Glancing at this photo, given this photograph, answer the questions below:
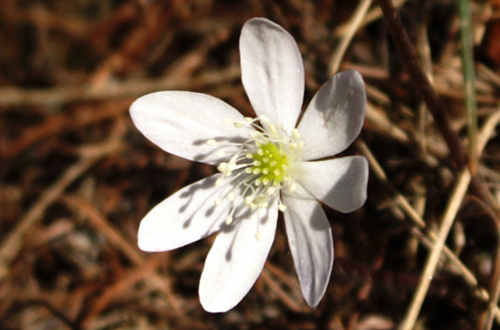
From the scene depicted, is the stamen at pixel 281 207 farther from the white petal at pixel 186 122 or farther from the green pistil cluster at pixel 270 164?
the white petal at pixel 186 122

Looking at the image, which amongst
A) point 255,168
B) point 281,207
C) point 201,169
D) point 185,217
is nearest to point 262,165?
point 255,168

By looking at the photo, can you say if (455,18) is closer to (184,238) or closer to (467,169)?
(467,169)

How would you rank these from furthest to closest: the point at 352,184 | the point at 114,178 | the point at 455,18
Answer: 1. the point at 114,178
2. the point at 455,18
3. the point at 352,184

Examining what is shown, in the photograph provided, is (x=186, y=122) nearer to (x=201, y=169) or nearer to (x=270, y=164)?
(x=270, y=164)

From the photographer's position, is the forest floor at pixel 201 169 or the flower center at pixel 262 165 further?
the forest floor at pixel 201 169

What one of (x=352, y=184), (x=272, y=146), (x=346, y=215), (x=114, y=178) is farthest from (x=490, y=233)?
(x=114, y=178)

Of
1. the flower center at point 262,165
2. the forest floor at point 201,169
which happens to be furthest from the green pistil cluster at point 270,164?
the forest floor at point 201,169
